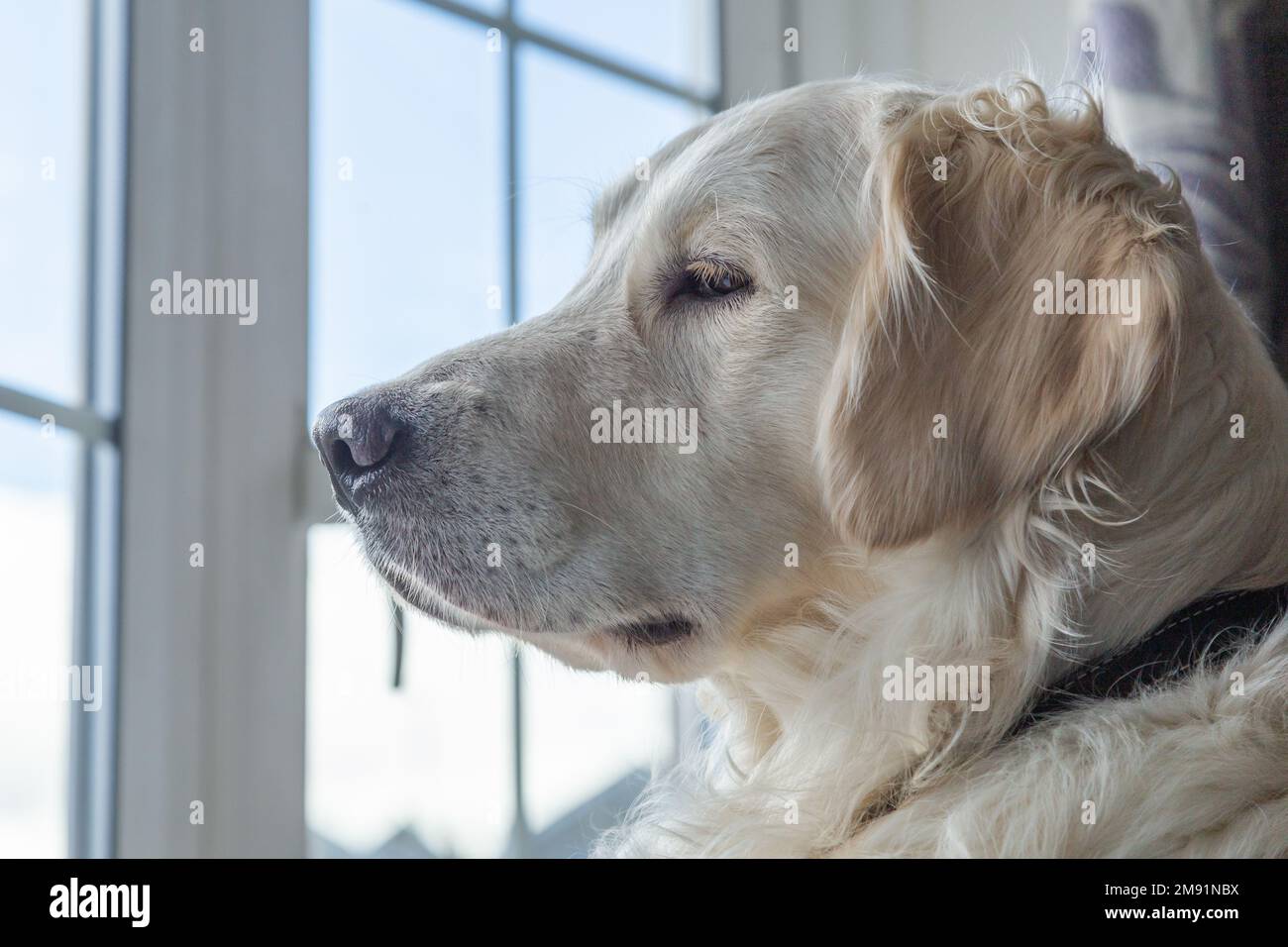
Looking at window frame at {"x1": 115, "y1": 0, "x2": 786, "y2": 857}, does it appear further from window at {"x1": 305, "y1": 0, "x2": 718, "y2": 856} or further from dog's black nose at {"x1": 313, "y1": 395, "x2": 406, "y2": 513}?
dog's black nose at {"x1": 313, "y1": 395, "x2": 406, "y2": 513}

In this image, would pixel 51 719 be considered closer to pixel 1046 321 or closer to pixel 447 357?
pixel 447 357

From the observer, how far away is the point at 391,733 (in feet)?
5.00

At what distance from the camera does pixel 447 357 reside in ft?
3.32

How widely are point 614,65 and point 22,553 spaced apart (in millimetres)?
1173

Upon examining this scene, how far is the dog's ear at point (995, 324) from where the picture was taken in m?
0.79

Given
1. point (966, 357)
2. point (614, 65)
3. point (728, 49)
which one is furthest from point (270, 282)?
point (728, 49)

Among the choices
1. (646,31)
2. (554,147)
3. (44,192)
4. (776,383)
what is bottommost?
(776,383)

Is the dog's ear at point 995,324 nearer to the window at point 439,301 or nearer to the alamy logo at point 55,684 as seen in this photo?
the window at point 439,301

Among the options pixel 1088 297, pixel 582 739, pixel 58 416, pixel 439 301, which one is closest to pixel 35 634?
pixel 58 416

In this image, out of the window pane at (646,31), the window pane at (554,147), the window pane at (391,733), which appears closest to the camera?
the window pane at (391,733)

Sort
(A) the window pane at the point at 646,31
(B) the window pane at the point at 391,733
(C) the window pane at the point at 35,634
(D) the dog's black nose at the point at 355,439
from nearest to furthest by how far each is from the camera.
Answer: (D) the dog's black nose at the point at 355,439
(C) the window pane at the point at 35,634
(B) the window pane at the point at 391,733
(A) the window pane at the point at 646,31

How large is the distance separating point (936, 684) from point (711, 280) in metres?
0.38

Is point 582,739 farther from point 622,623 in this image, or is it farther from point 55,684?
point 622,623
